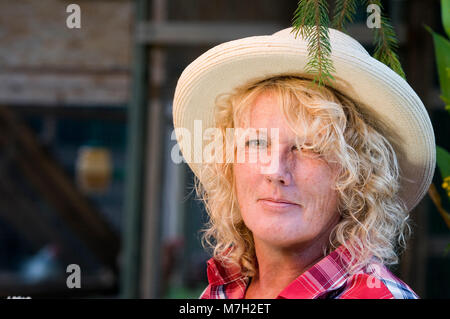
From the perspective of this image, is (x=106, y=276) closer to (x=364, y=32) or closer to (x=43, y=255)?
(x=43, y=255)

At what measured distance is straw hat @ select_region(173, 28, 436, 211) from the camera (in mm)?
984

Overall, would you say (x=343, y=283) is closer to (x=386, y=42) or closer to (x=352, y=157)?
(x=352, y=157)

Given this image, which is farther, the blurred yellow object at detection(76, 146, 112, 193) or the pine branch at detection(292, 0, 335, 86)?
the blurred yellow object at detection(76, 146, 112, 193)

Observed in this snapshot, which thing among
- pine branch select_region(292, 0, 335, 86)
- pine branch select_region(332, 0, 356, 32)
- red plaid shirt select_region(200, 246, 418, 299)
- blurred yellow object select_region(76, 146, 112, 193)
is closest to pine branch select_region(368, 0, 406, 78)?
pine branch select_region(332, 0, 356, 32)

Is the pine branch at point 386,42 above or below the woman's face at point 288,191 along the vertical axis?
above

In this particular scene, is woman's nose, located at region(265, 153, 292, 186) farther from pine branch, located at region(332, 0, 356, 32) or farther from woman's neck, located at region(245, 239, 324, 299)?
pine branch, located at region(332, 0, 356, 32)

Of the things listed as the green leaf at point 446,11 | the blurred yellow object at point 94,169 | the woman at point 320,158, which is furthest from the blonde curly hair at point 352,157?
the blurred yellow object at point 94,169

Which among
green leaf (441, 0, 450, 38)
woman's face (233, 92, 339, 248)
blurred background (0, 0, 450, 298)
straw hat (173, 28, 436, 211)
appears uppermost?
blurred background (0, 0, 450, 298)

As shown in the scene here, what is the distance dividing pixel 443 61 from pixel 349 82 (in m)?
0.29

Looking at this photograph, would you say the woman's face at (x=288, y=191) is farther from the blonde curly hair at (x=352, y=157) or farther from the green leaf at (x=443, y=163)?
the green leaf at (x=443, y=163)

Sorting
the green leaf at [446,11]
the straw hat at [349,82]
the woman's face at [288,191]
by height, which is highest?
the green leaf at [446,11]

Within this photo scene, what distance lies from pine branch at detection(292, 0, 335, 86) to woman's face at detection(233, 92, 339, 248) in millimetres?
135

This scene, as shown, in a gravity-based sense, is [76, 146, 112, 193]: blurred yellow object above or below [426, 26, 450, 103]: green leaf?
above

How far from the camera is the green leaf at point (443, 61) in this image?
3.87 feet
